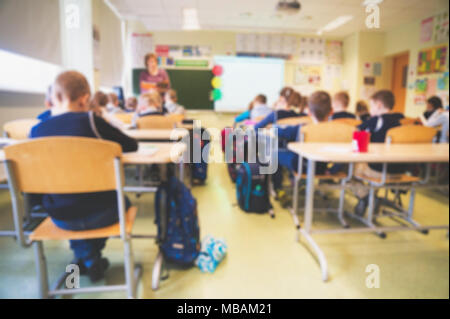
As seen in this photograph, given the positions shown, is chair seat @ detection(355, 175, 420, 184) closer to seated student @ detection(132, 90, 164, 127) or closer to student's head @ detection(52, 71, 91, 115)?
student's head @ detection(52, 71, 91, 115)

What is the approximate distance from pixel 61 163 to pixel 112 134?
0.28m

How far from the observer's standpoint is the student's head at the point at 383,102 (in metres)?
2.06

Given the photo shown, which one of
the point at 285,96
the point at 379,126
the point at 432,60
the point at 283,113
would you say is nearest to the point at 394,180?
the point at 379,126

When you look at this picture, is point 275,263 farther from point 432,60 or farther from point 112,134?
point 432,60

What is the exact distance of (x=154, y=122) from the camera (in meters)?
2.63

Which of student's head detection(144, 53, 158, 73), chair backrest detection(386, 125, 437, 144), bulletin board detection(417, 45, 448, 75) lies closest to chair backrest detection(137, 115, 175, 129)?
student's head detection(144, 53, 158, 73)

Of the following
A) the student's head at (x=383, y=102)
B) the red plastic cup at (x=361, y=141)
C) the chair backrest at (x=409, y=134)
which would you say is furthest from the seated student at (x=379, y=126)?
the red plastic cup at (x=361, y=141)

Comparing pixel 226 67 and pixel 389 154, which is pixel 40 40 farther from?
pixel 226 67

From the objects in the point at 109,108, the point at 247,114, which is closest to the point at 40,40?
the point at 109,108

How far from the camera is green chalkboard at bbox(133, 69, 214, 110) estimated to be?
18.1 feet

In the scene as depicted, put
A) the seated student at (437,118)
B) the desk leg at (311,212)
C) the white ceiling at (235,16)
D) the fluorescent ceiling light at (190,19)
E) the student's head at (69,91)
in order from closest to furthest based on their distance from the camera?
1. the student's head at (69,91)
2. the desk leg at (311,212)
3. the seated student at (437,118)
4. the white ceiling at (235,16)
5. the fluorescent ceiling light at (190,19)

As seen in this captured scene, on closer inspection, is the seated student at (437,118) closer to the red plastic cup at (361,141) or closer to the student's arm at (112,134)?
the red plastic cup at (361,141)

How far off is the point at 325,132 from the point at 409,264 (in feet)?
3.07

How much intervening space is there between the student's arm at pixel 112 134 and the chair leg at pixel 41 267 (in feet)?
1.69
